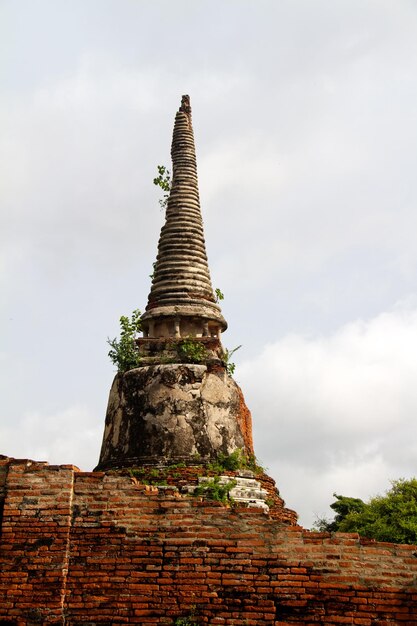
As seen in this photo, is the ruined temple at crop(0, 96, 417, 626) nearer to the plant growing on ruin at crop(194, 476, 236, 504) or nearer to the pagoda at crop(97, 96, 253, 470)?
the plant growing on ruin at crop(194, 476, 236, 504)

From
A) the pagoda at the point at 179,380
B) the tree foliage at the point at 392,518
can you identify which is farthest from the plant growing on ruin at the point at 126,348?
the tree foliage at the point at 392,518

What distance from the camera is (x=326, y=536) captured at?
10.6 meters

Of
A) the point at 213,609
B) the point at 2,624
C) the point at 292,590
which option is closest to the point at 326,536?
the point at 292,590

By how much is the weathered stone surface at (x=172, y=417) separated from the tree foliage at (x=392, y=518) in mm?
7338

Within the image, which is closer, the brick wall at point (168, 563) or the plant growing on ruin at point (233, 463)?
the brick wall at point (168, 563)

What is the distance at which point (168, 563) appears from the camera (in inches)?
426

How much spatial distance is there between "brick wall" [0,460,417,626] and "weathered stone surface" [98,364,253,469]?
3492mm

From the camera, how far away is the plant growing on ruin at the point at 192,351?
16297mm

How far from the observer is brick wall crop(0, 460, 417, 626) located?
10305 mm

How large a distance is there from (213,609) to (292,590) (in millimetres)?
1108

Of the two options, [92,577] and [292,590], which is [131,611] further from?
[292,590]

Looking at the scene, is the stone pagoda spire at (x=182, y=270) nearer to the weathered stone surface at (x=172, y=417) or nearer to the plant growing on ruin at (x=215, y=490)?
the weathered stone surface at (x=172, y=417)

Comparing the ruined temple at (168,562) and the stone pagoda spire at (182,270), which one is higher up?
the stone pagoda spire at (182,270)

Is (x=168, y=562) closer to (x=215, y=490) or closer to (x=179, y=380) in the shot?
(x=215, y=490)
